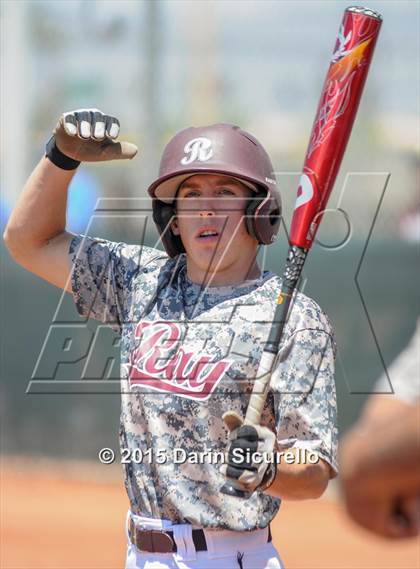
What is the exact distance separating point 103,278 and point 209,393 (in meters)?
0.52

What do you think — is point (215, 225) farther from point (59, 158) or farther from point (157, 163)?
point (157, 163)

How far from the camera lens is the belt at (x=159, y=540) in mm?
2756

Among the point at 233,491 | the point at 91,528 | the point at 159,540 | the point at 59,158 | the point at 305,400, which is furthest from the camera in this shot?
the point at 91,528

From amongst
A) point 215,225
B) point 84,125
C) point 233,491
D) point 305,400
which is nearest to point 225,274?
point 215,225

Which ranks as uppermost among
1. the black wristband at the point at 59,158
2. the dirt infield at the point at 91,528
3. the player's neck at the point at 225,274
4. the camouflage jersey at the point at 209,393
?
the black wristband at the point at 59,158

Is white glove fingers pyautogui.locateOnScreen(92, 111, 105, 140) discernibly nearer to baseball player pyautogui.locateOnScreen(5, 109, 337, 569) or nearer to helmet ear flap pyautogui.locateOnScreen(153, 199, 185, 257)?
baseball player pyautogui.locateOnScreen(5, 109, 337, 569)

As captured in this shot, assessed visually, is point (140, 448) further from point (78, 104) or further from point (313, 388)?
point (78, 104)

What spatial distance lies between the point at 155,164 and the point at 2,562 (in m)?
4.35

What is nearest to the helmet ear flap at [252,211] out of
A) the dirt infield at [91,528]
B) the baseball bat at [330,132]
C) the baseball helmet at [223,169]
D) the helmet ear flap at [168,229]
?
the baseball helmet at [223,169]

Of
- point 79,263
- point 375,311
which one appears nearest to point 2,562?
point 375,311

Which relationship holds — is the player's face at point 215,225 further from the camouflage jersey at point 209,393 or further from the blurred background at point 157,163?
the blurred background at point 157,163

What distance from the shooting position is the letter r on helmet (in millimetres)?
2900

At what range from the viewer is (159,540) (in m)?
2.78

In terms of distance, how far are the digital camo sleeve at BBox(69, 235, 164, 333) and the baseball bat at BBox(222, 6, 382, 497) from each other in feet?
1.61
